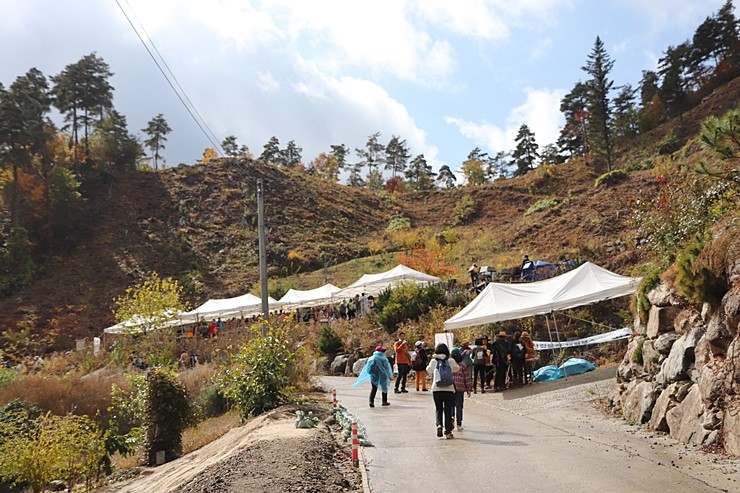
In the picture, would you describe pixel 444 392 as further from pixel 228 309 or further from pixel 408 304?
pixel 228 309

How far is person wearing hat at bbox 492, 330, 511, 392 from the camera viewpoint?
17625mm

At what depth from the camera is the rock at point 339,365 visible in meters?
26.8

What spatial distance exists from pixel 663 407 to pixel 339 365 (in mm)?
18040

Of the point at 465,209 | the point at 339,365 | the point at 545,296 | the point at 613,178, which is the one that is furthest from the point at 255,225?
the point at 545,296

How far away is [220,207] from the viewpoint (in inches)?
2822

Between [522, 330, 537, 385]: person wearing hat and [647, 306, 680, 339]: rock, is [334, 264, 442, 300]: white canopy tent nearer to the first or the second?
[522, 330, 537, 385]: person wearing hat

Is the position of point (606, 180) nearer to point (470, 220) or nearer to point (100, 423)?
point (470, 220)

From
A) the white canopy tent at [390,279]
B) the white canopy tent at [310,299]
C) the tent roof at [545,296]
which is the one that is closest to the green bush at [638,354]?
the tent roof at [545,296]

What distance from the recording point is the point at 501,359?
17.6 meters

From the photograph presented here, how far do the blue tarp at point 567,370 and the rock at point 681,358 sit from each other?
24.4 feet

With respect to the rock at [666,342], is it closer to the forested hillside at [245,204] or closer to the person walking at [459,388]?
the person walking at [459,388]

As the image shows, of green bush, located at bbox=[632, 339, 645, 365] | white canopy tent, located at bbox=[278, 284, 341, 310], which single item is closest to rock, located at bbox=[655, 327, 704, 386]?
green bush, located at bbox=[632, 339, 645, 365]

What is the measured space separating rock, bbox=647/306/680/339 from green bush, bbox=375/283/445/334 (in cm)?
1577

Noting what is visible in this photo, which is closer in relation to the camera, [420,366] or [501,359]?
[501,359]
